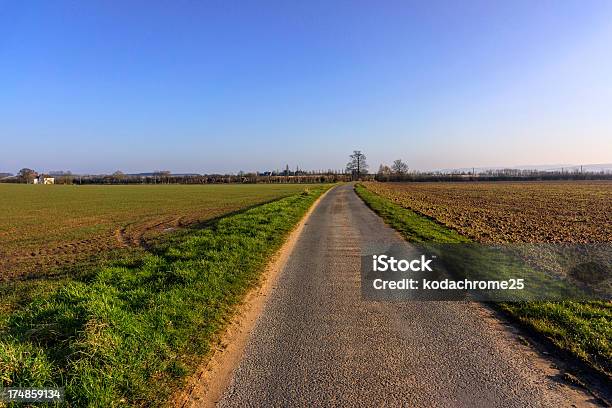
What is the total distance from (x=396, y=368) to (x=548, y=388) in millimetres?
1406

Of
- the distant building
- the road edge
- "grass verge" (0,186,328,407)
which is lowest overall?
the road edge

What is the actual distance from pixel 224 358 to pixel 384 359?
5.85ft

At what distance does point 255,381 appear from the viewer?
11.7 ft

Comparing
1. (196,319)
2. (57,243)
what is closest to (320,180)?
(57,243)

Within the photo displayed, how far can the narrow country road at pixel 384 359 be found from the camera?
10.8 ft

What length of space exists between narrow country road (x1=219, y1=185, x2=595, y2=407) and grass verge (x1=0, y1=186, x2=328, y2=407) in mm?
712

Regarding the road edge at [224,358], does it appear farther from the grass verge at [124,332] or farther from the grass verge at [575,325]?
the grass verge at [575,325]

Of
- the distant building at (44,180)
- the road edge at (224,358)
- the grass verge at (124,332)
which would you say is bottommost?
the road edge at (224,358)

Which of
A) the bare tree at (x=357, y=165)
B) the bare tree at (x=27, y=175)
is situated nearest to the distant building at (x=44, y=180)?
the bare tree at (x=27, y=175)

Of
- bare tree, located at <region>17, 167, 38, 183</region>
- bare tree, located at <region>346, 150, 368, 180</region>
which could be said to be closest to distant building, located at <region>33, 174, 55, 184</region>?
bare tree, located at <region>17, 167, 38, 183</region>

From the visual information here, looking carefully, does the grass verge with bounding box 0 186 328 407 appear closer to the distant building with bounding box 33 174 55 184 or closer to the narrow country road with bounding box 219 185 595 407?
the narrow country road with bounding box 219 185 595 407

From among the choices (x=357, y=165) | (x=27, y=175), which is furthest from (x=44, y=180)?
(x=357, y=165)

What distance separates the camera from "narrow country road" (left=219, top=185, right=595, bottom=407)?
10.8 feet

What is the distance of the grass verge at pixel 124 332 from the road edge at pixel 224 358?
0.42 feet
